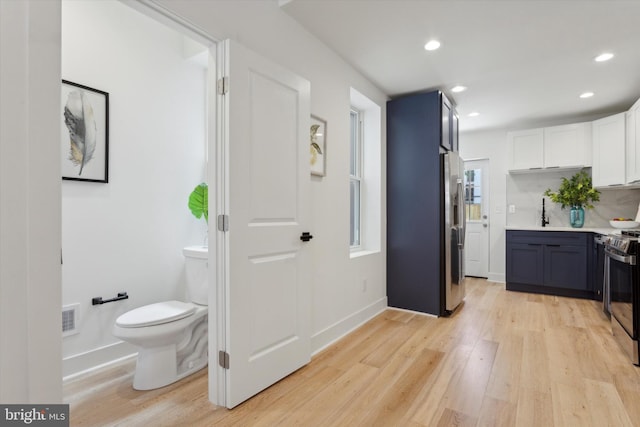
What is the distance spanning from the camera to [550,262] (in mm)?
4367

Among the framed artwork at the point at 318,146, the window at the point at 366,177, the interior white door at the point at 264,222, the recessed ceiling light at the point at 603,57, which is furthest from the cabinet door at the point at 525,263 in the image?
the interior white door at the point at 264,222

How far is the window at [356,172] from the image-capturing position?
11.9 feet

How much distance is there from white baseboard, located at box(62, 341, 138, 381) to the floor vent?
6.4 inches

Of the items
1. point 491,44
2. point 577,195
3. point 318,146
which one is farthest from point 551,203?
point 318,146

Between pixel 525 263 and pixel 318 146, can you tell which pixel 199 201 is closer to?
pixel 318 146

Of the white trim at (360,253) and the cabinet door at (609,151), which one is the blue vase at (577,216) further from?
the white trim at (360,253)

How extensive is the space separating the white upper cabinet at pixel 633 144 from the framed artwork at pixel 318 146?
350 cm

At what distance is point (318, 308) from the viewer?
2613mm

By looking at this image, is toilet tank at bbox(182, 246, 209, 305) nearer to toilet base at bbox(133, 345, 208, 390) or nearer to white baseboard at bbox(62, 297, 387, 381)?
toilet base at bbox(133, 345, 208, 390)

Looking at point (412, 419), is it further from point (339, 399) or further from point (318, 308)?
point (318, 308)

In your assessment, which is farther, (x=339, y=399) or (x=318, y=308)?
(x=318, y=308)

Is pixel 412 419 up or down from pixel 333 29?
down

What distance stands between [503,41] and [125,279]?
11.3ft

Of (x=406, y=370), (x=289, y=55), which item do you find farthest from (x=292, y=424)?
(x=289, y=55)
